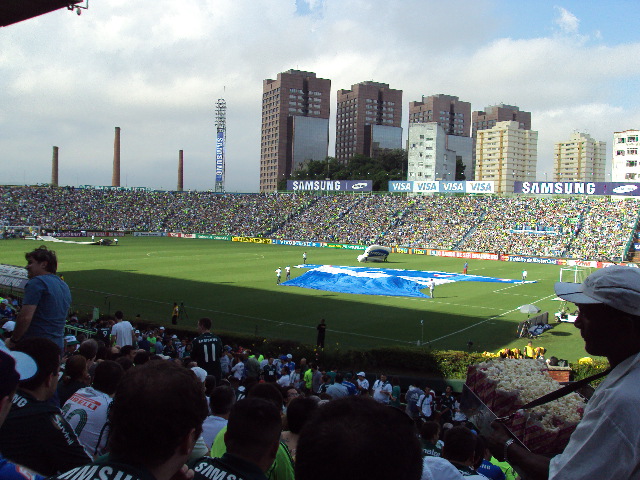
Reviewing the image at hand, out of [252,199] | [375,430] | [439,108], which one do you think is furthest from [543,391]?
[439,108]

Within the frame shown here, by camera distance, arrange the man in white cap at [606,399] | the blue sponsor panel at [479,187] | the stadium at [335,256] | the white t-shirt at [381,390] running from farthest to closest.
A: 1. the blue sponsor panel at [479,187]
2. the stadium at [335,256]
3. the white t-shirt at [381,390]
4. the man in white cap at [606,399]

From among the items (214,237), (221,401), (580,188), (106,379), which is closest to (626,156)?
(580,188)

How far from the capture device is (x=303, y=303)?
36094 mm

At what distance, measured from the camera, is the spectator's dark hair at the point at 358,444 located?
2.04 metres

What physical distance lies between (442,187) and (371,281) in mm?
49235

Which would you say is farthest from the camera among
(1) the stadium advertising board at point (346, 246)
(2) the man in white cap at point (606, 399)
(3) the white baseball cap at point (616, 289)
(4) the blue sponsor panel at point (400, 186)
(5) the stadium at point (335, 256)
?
(4) the blue sponsor panel at point (400, 186)

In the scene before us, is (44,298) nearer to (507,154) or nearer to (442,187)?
(442,187)

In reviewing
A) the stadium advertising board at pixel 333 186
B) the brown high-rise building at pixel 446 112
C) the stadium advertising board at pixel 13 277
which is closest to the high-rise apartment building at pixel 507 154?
the brown high-rise building at pixel 446 112

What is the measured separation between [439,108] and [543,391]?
19493 centimetres

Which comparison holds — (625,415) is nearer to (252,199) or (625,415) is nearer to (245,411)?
(245,411)

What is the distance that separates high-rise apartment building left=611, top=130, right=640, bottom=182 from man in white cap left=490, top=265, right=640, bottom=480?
11327cm

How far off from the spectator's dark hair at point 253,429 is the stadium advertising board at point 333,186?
93470mm

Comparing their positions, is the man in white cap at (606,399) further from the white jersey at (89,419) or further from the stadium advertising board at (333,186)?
the stadium advertising board at (333,186)

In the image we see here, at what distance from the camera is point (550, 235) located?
7275 centimetres
